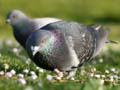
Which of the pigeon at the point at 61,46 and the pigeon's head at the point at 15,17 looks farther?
the pigeon's head at the point at 15,17

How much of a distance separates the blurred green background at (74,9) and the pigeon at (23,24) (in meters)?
14.3

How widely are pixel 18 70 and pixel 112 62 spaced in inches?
152

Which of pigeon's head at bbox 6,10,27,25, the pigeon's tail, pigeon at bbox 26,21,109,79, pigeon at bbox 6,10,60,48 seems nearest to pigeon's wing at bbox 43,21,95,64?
pigeon at bbox 26,21,109,79

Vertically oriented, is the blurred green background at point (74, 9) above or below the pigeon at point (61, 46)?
above

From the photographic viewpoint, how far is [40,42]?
7.79 metres

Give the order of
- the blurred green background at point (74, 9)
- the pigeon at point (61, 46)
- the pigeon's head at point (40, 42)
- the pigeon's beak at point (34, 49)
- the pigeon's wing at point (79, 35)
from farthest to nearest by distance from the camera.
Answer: the blurred green background at point (74, 9), the pigeon's wing at point (79, 35), the pigeon at point (61, 46), the pigeon's head at point (40, 42), the pigeon's beak at point (34, 49)

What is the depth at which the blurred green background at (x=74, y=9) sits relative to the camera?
28.5 metres

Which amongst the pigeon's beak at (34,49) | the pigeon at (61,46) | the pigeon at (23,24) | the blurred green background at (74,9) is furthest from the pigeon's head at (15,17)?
the blurred green background at (74,9)

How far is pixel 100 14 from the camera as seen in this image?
29.9 metres

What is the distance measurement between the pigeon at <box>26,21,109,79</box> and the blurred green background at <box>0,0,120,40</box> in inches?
733

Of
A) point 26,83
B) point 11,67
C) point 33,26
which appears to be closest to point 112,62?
point 33,26

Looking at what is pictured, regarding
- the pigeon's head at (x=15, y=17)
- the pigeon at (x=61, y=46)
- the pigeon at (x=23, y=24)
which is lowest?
the pigeon at (x=61, y=46)

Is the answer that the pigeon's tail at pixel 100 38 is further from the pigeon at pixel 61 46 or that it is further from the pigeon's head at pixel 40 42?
the pigeon's head at pixel 40 42

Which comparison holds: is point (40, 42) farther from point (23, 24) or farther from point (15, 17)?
point (15, 17)
